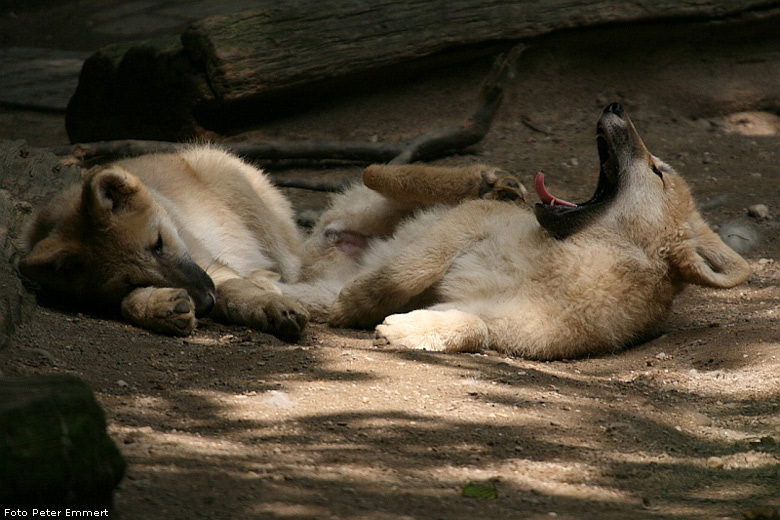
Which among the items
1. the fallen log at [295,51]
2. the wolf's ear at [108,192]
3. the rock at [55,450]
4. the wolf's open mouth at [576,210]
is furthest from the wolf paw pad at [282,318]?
the fallen log at [295,51]

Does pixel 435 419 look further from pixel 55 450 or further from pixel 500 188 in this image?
pixel 500 188

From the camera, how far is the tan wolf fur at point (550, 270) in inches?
203

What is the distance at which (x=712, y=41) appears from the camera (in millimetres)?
9695

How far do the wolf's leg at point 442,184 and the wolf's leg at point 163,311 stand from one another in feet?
5.75

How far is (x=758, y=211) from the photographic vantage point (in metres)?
7.36

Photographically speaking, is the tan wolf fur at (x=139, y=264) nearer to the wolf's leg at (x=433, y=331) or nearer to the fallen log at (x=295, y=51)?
the wolf's leg at (x=433, y=331)

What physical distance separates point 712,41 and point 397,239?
18.1ft

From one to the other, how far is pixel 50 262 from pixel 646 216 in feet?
10.9

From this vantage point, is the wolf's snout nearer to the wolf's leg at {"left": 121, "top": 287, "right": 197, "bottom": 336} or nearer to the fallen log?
the wolf's leg at {"left": 121, "top": 287, "right": 197, "bottom": 336}

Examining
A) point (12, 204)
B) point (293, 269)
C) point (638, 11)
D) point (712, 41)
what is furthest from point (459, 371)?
point (712, 41)

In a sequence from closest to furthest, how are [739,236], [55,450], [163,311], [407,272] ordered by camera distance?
[55,450] → [163,311] → [407,272] → [739,236]

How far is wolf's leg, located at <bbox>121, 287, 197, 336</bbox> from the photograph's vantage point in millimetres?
4762

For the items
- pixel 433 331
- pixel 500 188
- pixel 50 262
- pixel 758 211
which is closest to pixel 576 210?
pixel 500 188

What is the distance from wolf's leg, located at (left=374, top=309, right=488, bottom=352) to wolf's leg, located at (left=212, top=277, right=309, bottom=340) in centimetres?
46
